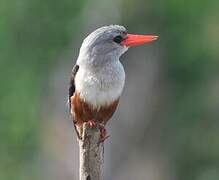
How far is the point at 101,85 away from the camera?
7.20 metres

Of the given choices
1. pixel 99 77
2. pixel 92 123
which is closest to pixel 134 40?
pixel 99 77

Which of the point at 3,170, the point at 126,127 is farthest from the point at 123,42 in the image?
the point at 3,170

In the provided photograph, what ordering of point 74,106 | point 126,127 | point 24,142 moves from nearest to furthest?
point 74,106 < point 126,127 < point 24,142

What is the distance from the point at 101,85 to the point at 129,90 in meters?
9.30

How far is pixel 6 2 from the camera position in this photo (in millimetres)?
18328

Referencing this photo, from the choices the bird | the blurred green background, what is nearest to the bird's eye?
the bird

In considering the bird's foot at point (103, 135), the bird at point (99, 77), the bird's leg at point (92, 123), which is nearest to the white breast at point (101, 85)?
the bird at point (99, 77)

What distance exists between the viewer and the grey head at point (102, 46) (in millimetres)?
7320

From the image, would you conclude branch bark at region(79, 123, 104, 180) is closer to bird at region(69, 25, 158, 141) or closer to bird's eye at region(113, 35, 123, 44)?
bird at region(69, 25, 158, 141)

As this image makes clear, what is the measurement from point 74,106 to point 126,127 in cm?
916

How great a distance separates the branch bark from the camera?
6723 millimetres

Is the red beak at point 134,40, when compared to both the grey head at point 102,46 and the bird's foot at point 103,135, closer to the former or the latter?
the grey head at point 102,46

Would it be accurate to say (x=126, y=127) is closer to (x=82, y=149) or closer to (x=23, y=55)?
(x=23, y=55)

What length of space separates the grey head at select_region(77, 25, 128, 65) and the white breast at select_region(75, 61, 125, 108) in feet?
0.26
